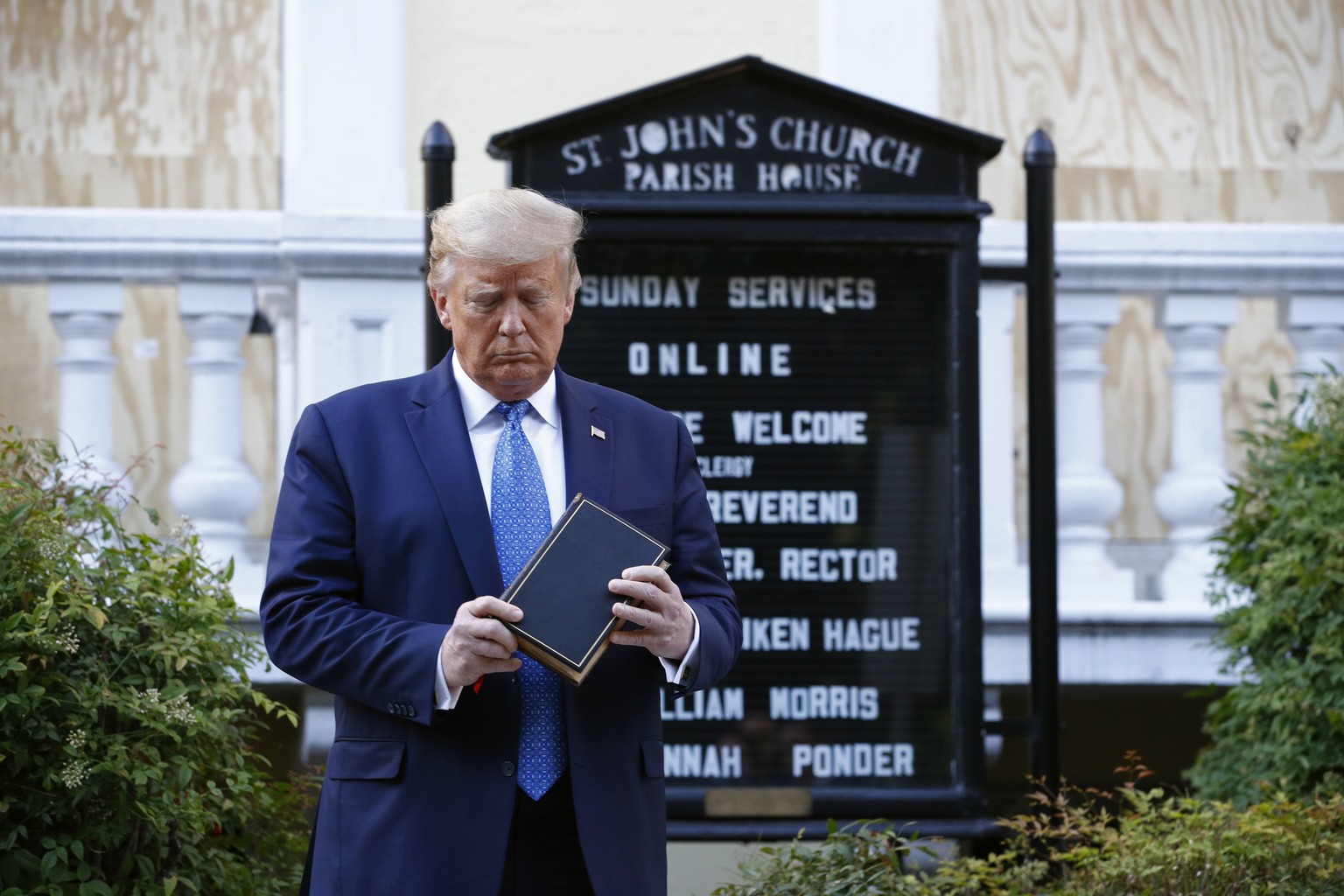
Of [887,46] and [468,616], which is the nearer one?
[468,616]

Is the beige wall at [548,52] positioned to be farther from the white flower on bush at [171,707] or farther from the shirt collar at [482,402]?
the shirt collar at [482,402]

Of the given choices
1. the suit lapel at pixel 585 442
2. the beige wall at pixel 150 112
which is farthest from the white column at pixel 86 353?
the suit lapel at pixel 585 442

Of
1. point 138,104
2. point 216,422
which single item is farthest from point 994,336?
point 138,104

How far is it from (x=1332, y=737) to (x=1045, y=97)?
308 cm

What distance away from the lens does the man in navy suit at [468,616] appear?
95.0 inches

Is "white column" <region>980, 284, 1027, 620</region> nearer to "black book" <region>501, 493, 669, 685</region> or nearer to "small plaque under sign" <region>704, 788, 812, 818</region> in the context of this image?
"small plaque under sign" <region>704, 788, 812, 818</region>

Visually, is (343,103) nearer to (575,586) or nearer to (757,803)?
(757,803)

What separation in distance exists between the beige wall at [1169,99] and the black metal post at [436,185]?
2838 mm

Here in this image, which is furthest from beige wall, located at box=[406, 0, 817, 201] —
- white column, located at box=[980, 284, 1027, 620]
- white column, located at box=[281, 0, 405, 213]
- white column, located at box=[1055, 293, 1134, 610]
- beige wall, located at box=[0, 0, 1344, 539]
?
white column, located at box=[1055, 293, 1134, 610]

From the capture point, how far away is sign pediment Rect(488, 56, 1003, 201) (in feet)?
13.5

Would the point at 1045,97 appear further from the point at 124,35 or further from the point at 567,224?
the point at 567,224

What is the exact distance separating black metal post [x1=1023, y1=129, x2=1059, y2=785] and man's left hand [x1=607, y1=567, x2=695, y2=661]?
6.59ft

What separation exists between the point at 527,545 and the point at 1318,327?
3537 mm

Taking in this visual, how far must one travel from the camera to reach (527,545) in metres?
2.56
